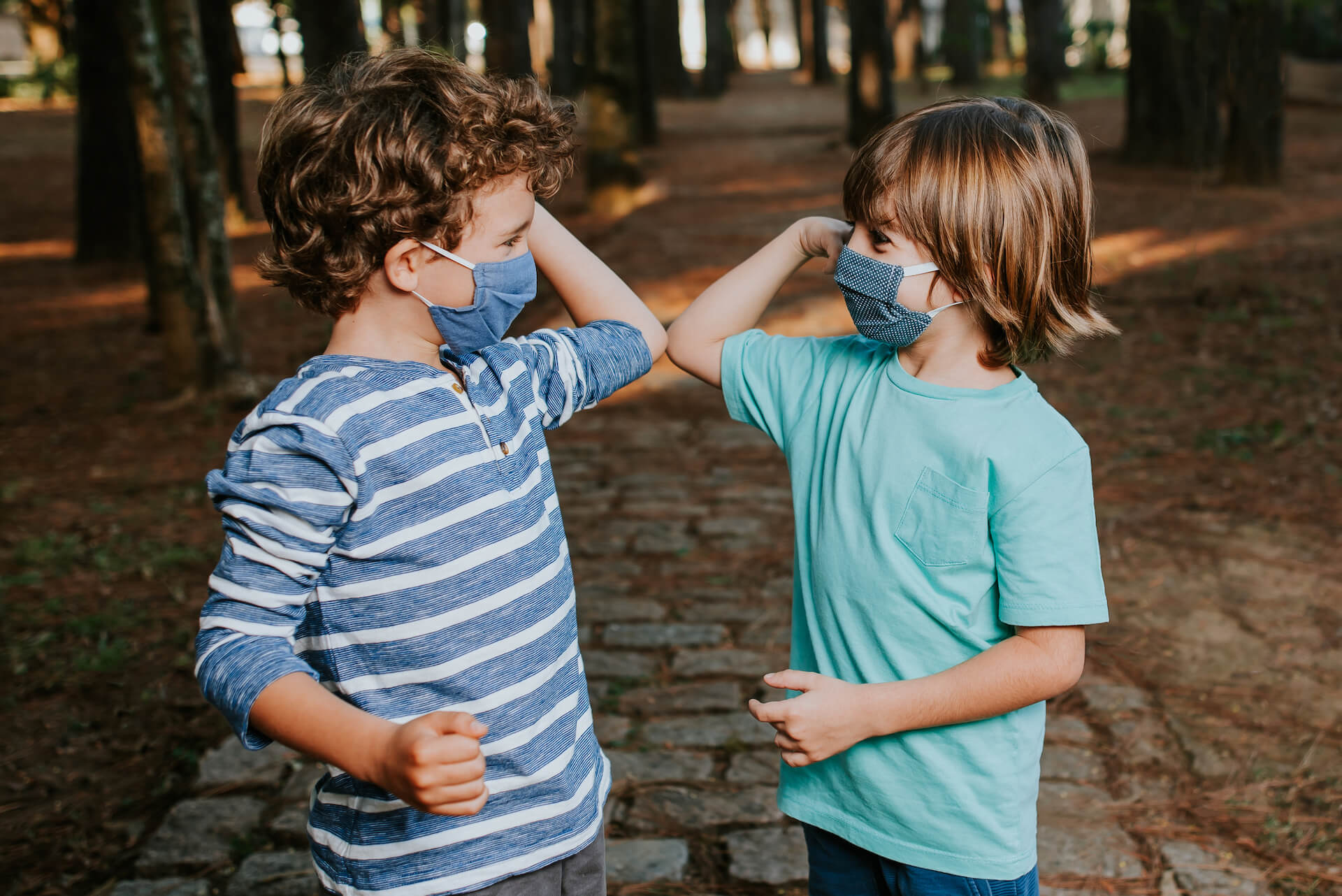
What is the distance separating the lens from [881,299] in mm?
1877

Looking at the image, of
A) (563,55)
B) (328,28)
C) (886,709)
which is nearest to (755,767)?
(886,709)

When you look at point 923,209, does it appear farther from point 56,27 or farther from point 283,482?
point 56,27

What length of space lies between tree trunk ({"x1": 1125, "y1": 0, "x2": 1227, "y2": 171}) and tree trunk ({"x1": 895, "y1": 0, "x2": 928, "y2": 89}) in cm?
1947

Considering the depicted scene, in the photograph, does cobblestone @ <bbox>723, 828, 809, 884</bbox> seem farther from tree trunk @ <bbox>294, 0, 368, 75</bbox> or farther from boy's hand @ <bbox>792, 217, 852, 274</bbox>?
tree trunk @ <bbox>294, 0, 368, 75</bbox>

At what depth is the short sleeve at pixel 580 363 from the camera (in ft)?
6.53

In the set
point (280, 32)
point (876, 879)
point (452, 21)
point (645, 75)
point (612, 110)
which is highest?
point (280, 32)

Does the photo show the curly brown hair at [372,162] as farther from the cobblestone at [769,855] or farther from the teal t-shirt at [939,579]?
the cobblestone at [769,855]

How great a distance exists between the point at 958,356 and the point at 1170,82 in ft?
46.8

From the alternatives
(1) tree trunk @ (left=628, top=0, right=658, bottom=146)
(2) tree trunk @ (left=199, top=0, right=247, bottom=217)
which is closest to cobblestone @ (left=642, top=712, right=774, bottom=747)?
(2) tree trunk @ (left=199, top=0, right=247, bottom=217)

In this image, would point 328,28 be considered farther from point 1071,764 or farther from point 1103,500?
point 1071,764

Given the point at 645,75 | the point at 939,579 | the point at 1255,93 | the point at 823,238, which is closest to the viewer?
the point at 939,579

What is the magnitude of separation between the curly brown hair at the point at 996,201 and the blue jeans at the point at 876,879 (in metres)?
0.84

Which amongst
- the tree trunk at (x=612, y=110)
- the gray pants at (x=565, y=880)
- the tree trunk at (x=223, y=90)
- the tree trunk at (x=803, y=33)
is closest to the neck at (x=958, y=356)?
the gray pants at (x=565, y=880)

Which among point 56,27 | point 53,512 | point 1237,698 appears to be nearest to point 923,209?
point 1237,698
